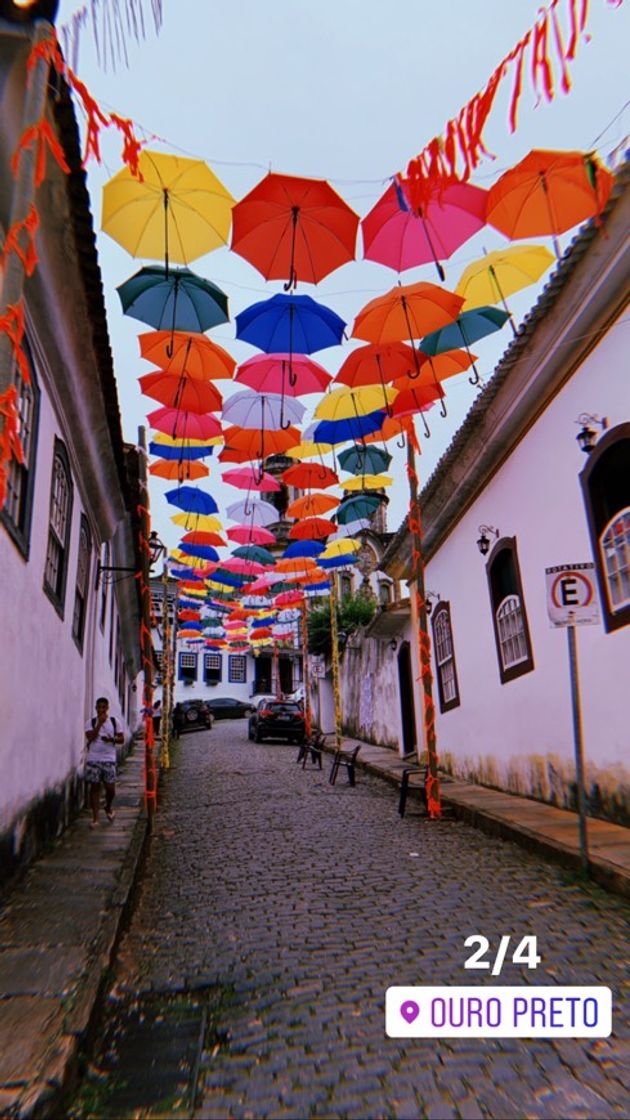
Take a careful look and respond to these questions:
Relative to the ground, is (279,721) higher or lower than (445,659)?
lower

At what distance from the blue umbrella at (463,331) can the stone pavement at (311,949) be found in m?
5.70

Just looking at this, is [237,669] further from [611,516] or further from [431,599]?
[611,516]

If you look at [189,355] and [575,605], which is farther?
[189,355]

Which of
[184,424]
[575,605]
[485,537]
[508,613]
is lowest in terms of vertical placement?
[575,605]

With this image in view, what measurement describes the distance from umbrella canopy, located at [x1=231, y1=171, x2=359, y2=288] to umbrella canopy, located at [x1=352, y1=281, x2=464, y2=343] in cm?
72

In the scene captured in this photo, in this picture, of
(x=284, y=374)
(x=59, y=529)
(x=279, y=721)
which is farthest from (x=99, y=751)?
(x=279, y=721)

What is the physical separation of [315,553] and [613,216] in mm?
11811

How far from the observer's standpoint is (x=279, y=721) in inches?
947

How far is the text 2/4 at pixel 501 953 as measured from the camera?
3.95 metres

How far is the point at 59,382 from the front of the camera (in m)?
7.14

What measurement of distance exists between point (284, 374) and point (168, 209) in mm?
2621

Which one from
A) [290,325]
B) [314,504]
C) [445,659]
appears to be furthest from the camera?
[314,504]

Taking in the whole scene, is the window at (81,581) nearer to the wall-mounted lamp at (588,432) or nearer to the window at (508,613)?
the window at (508,613)

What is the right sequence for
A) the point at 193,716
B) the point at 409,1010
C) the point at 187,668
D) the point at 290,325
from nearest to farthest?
the point at 409,1010 → the point at 290,325 → the point at 193,716 → the point at 187,668
